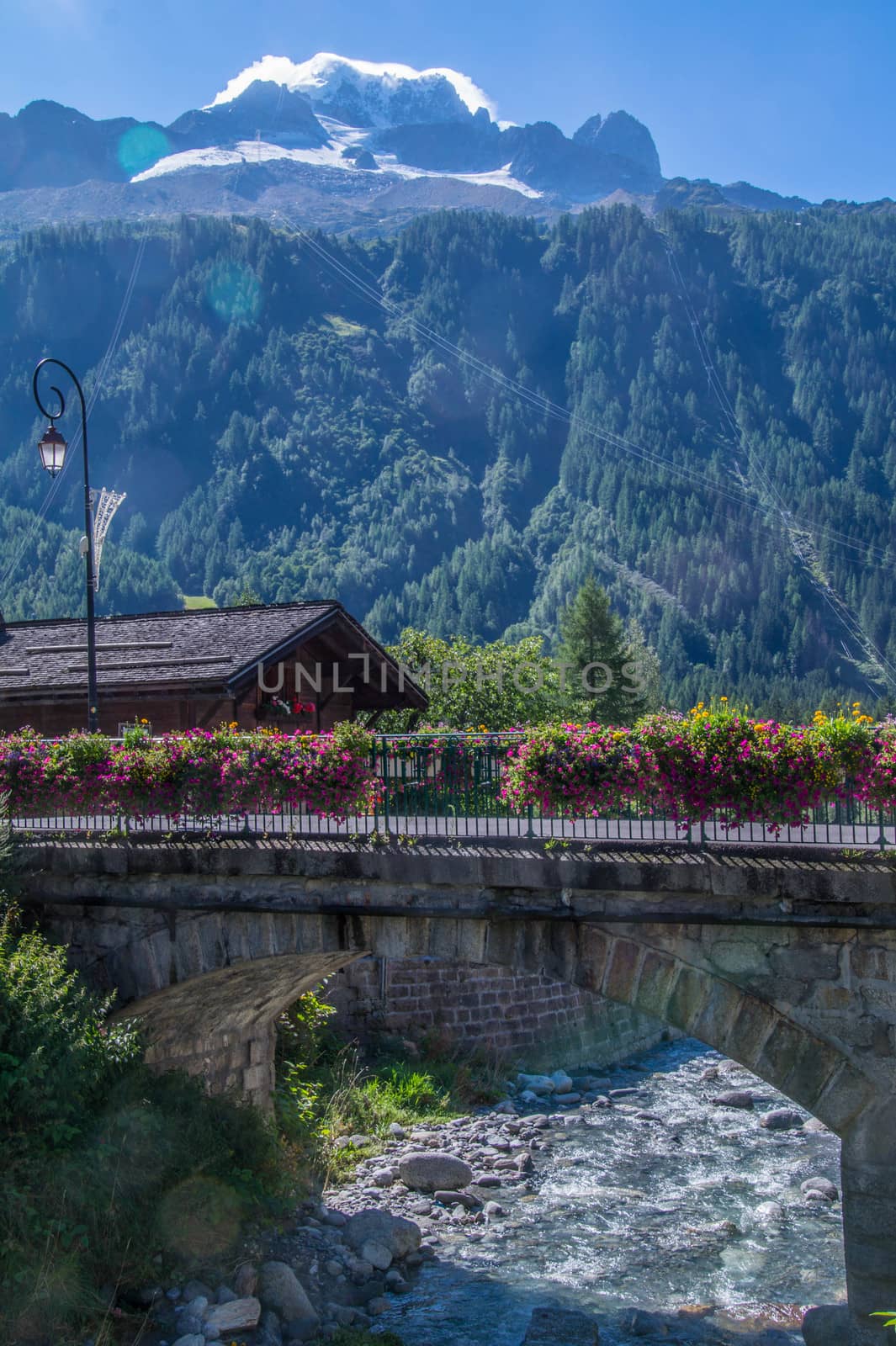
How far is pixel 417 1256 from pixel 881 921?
27.6ft

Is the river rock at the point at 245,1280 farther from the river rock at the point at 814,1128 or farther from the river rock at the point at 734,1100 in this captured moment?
the river rock at the point at 734,1100

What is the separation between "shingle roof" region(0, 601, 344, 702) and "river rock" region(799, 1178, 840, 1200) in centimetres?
1198

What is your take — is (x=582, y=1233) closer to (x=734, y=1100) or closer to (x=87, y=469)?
(x=734, y=1100)

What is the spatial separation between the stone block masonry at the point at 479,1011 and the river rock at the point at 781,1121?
316cm

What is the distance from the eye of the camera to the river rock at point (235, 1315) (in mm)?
12461

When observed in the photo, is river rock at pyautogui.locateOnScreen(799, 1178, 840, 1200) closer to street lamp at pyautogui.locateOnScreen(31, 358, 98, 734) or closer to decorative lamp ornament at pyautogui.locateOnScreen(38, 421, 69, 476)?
street lamp at pyautogui.locateOnScreen(31, 358, 98, 734)

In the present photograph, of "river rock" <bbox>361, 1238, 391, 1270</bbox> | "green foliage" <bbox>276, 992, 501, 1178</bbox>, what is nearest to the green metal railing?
"river rock" <bbox>361, 1238, 391, 1270</bbox>

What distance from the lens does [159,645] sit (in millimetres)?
23719

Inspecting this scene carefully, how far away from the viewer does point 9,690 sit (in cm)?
2262

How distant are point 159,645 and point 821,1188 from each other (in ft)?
48.6

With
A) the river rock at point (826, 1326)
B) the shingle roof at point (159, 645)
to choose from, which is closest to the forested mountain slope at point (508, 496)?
the shingle roof at point (159, 645)

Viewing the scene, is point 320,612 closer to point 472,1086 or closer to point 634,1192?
point 472,1086

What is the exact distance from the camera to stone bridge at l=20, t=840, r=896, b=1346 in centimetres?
1073

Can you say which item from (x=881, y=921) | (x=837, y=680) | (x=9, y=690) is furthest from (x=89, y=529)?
(x=837, y=680)
